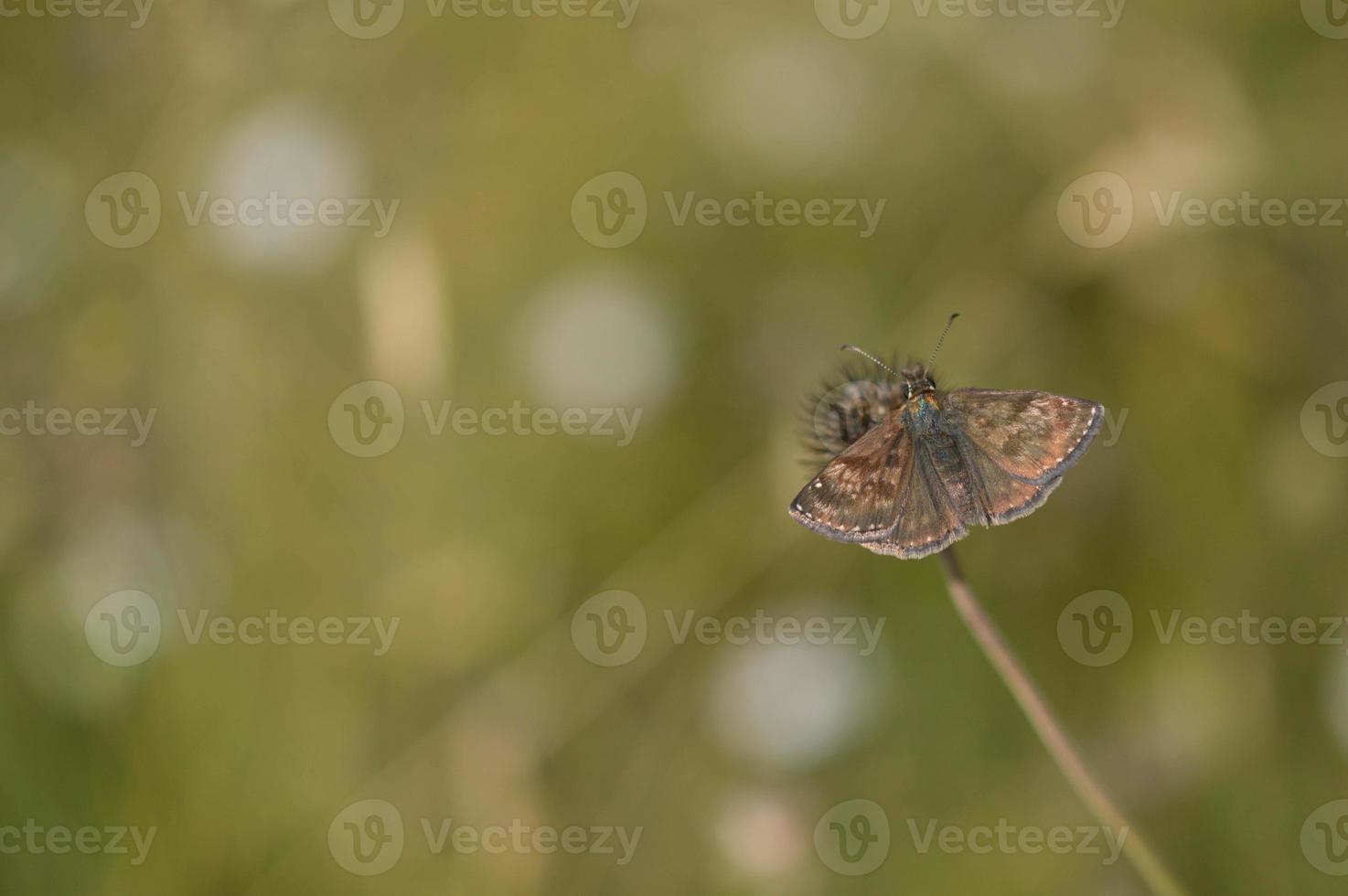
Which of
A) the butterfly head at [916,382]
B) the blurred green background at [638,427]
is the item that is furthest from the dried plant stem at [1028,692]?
the blurred green background at [638,427]

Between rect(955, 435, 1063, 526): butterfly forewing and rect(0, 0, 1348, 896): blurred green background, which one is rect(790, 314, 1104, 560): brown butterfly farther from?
rect(0, 0, 1348, 896): blurred green background

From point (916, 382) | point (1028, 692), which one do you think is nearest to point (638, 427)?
point (916, 382)

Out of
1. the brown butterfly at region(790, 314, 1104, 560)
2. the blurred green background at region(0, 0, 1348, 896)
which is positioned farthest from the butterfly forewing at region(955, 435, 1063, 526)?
the blurred green background at region(0, 0, 1348, 896)

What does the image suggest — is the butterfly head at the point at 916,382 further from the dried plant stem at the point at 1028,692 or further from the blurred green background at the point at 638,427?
the blurred green background at the point at 638,427

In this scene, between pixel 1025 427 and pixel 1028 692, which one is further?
pixel 1025 427

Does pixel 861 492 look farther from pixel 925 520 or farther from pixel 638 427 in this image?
pixel 638 427

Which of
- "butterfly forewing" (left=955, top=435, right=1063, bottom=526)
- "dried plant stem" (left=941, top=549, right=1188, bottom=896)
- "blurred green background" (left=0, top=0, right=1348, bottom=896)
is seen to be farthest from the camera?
"blurred green background" (left=0, top=0, right=1348, bottom=896)

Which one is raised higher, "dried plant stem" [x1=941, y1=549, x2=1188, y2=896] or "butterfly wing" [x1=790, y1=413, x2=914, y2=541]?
"butterfly wing" [x1=790, y1=413, x2=914, y2=541]

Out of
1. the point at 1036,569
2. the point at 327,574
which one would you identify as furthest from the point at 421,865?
the point at 1036,569

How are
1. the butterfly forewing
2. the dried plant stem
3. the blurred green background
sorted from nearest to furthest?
the dried plant stem
the butterfly forewing
the blurred green background
